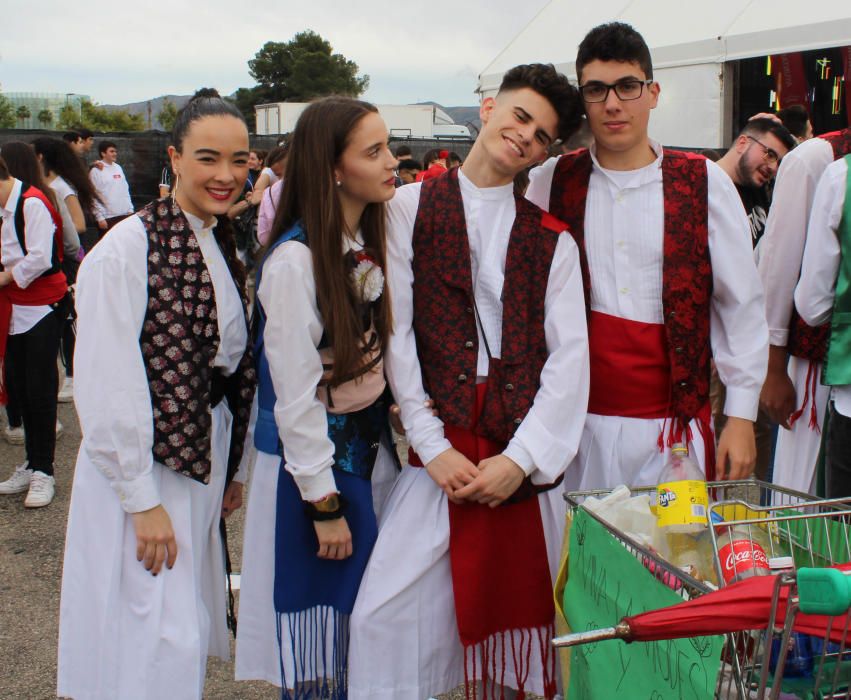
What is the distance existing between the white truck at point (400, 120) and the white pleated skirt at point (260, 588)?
25.7 metres

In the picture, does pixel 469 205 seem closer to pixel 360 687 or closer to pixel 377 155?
pixel 377 155

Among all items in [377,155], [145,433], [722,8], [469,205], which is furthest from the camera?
[722,8]

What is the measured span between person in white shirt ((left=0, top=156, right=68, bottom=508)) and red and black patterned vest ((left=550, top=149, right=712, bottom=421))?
3.78 metres

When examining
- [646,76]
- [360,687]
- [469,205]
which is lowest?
[360,687]

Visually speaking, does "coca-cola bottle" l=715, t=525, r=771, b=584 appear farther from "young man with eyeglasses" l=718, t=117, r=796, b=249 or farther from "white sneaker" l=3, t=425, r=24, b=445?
"white sneaker" l=3, t=425, r=24, b=445

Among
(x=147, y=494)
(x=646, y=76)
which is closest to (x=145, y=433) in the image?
(x=147, y=494)

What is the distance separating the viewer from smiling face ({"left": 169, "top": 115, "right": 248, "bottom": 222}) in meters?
2.20

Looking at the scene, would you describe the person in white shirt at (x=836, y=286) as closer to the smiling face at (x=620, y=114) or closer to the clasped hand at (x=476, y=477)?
the smiling face at (x=620, y=114)

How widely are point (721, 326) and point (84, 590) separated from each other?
1800 mm

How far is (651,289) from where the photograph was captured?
7.91ft

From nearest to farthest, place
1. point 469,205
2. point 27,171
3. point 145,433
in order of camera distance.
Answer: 1. point 145,433
2. point 469,205
3. point 27,171

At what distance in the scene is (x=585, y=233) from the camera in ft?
8.15

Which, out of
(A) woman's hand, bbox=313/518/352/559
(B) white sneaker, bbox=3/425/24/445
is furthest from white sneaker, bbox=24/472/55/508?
(A) woman's hand, bbox=313/518/352/559

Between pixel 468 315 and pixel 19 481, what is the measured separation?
3747 millimetres
